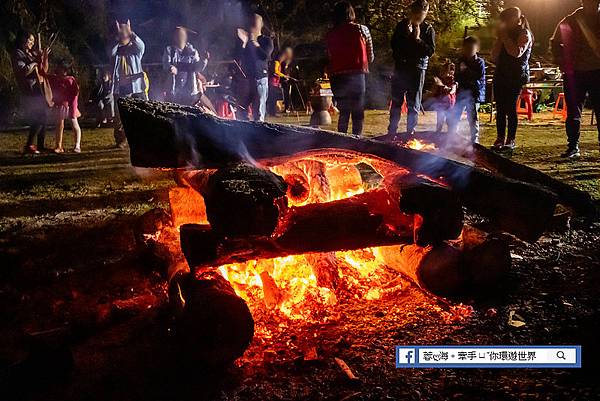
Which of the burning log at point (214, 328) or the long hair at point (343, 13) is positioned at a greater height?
the long hair at point (343, 13)

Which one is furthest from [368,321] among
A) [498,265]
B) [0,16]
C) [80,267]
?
[0,16]

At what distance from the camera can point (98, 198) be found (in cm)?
632

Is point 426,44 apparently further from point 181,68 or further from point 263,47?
point 181,68

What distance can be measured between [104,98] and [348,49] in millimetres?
9932

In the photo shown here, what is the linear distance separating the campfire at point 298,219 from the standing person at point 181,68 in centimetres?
740

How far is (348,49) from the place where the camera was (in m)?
7.48

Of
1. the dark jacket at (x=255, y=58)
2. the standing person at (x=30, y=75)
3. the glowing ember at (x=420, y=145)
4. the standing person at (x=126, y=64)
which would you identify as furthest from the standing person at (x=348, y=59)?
the standing person at (x=30, y=75)

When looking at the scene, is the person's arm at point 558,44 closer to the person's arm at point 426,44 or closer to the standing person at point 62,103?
the person's arm at point 426,44

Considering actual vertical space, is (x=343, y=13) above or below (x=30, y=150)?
above

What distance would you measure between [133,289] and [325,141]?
195 cm

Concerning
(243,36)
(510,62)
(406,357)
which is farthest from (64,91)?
(406,357)

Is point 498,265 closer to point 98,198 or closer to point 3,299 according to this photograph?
point 3,299

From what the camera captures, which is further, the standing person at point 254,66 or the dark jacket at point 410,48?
the standing person at point 254,66

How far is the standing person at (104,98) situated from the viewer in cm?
1467
